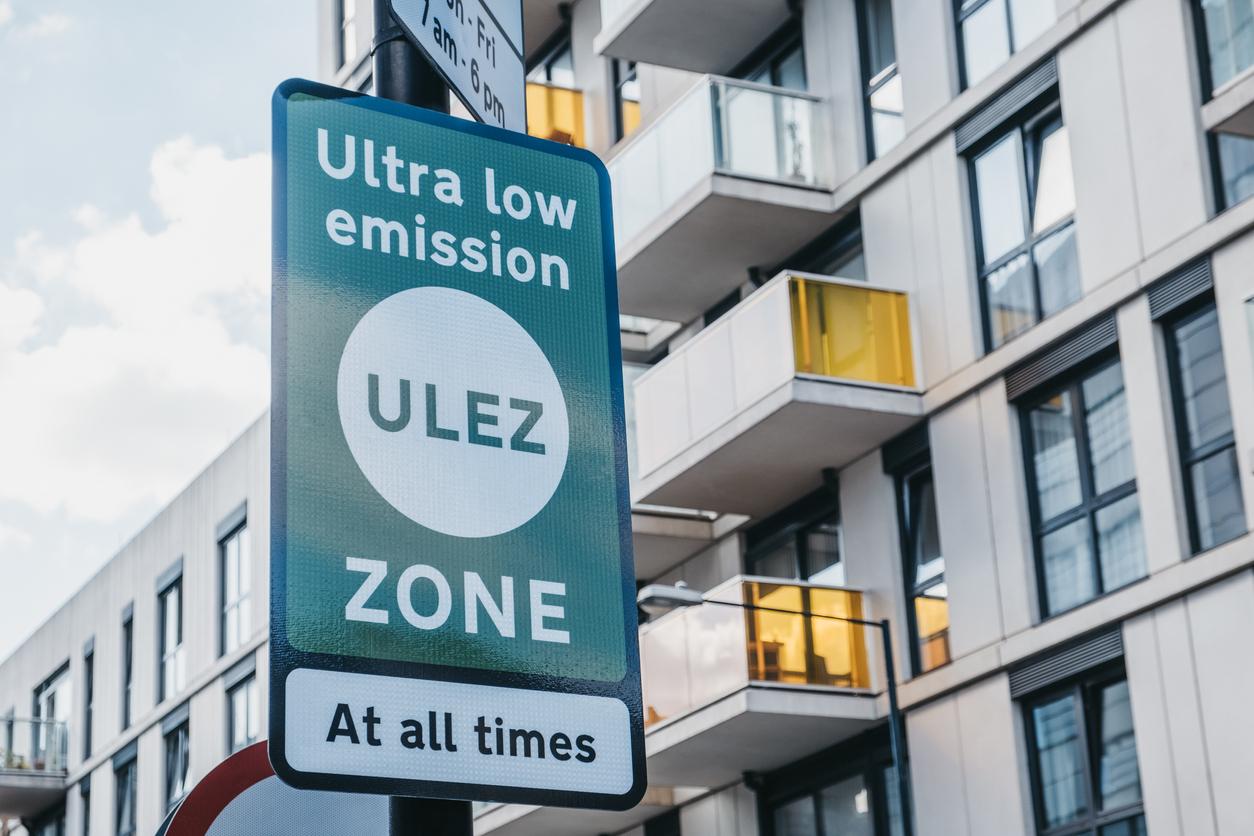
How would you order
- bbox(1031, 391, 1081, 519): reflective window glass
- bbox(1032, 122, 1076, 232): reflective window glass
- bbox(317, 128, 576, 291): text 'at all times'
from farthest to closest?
1. bbox(1032, 122, 1076, 232): reflective window glass
2. bbox(1031, 391, 1081, 519): reflective window glass
3. bbox(317, 128, 576, 291): text 'at all times'

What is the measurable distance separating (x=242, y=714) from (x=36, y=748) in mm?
9950

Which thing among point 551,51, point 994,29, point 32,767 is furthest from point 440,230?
point 32,767

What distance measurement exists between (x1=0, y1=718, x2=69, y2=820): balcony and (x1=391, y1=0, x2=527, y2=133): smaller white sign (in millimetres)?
36473

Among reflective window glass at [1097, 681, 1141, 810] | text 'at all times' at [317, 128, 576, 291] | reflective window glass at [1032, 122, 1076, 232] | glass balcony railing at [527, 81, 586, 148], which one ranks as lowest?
text 'at all times' at [317, 128, 576, 291]

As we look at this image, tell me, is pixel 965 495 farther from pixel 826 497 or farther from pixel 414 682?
pixel 414 682

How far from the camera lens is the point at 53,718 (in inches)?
1607

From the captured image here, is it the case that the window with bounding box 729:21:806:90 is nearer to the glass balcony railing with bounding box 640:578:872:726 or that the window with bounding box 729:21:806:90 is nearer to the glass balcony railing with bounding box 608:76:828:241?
the glass balcony railing with bounding box 608:76:828:241

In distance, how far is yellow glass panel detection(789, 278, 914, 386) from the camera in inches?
716

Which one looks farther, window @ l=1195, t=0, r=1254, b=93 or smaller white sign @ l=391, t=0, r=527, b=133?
window @ l=1195, t=0, r=1254, b=93

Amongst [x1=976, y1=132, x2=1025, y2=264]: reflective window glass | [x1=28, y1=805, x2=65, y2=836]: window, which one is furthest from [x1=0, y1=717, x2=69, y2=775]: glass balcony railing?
[x1=976, y1=132, x2=1025, y2=264]: reflective window glass

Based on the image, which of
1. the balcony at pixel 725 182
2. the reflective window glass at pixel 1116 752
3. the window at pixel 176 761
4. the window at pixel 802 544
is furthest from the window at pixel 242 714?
the reflective window glass at pixel 1116 752

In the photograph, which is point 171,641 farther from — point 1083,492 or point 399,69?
point 399,69

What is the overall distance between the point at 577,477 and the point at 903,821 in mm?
14138

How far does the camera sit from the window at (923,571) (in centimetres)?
1753
